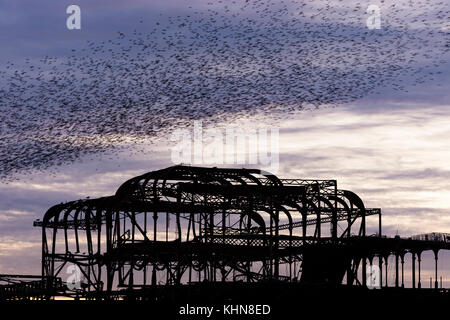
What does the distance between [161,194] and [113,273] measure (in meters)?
7.61

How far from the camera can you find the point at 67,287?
8612 centimetres

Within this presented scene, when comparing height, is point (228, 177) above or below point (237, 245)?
above
